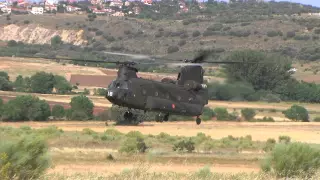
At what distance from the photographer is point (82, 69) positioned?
120688mm

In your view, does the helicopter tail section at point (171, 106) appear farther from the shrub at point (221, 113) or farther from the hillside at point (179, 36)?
the hillside at point (179, 36)

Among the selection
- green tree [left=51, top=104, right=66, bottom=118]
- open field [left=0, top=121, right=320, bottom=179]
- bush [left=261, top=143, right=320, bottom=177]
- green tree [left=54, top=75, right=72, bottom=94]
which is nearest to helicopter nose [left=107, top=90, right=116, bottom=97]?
open field [left=0, top=121, right=320, bottom=179]

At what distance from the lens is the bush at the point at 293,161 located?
26.8 meters

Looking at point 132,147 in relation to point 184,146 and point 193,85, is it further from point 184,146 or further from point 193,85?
point 193,85

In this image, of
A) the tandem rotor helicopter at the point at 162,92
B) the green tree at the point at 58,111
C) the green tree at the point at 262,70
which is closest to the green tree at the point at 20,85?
the green tree at the point at 58,111

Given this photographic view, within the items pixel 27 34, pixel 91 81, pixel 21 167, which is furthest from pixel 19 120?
pixel 27 34

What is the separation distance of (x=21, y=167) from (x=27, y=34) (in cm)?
17466

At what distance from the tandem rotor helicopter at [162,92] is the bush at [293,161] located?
4090 mm

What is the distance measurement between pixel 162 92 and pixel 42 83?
66.2m

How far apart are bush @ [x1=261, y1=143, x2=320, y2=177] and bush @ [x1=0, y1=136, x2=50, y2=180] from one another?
8603mm

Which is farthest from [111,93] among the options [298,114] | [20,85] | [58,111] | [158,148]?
[20,85]

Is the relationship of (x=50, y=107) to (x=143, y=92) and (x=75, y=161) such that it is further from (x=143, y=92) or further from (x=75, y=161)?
(x=143, y=92)

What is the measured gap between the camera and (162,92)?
98.8 feet

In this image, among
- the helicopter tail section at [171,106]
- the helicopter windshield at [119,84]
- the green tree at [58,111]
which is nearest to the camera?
the helicopter windshield at [119,84]
